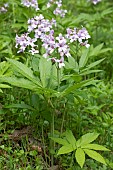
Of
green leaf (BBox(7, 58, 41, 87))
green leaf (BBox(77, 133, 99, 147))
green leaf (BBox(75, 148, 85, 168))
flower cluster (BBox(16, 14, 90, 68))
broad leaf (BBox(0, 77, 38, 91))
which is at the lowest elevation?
green leaf (BBox(75, 148, 85, 168))

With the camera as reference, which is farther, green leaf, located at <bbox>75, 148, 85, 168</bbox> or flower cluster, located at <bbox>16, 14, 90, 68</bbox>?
flower cluster, located at <bbox>16, 14, 90, 68</bbox>

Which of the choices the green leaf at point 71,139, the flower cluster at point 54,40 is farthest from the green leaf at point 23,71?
the green leaf at point 71,139

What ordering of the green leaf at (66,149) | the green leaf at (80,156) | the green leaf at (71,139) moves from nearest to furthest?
the green leaf at (80,156), the green leaf at (66,149), the green leaf at (71,139)

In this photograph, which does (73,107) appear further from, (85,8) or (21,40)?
(85,8)

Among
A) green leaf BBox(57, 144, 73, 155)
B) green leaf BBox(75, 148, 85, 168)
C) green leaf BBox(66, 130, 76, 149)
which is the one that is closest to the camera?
green leaf BBox(75, 148, 85, 168)

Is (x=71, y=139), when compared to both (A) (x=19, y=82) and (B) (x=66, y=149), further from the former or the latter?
(A) (x=19, y=82)

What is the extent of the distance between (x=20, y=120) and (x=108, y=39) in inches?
83.6

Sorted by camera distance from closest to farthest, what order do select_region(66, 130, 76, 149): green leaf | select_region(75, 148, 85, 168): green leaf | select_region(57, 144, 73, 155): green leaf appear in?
select_region(75, 148, 85, 168): green leaf → select_region(57, 144, 73, 155): green leaf → select_region(66, 130, 76, 149): green leaf

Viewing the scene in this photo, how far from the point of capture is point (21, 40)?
Answer: 10.0 feet

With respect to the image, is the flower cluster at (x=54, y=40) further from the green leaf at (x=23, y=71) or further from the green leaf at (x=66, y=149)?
the green leaf at (x=66, y=149)

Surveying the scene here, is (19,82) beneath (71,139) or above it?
above

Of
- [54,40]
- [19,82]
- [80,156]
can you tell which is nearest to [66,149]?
[80,156]

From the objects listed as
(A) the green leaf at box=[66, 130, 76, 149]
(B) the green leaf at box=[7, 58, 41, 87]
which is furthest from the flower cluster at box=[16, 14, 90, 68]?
(A) the green leaf at box=[66, 130, 76, 149]

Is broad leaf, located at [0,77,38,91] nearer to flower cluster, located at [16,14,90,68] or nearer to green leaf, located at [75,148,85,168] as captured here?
flower cluster, located at [16,14,90,68]
